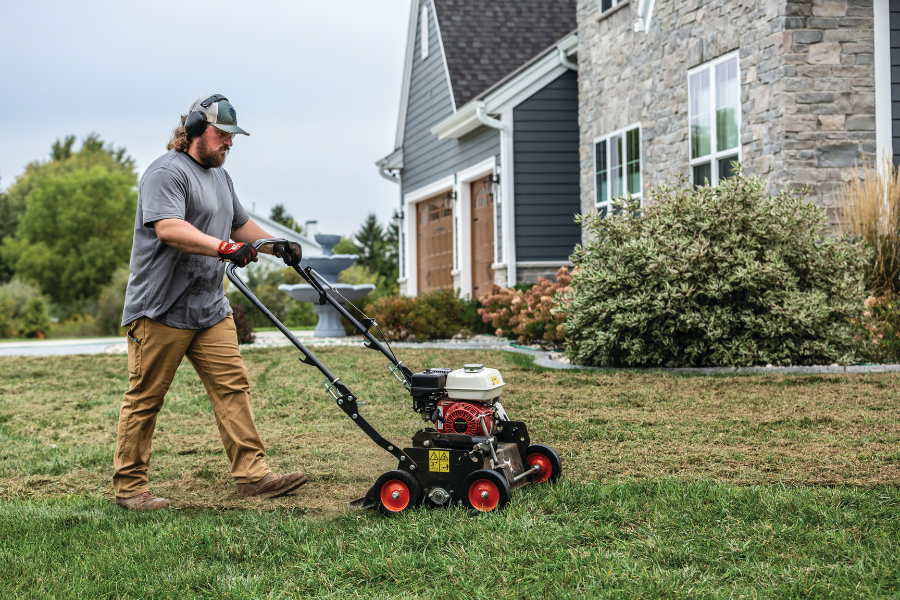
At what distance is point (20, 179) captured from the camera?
177 feet

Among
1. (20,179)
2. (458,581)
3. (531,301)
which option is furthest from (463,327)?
(20,179)

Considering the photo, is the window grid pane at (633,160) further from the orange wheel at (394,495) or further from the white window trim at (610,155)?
the orange wheel at (394,495)

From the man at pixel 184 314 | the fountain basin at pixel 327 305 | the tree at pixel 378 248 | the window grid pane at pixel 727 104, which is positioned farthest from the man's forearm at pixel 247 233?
the tree at pixel 378 248

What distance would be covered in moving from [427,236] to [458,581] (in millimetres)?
17191

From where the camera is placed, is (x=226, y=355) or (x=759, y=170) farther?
(x=759, y=170)

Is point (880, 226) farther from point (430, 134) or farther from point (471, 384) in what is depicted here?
point (430, 134)

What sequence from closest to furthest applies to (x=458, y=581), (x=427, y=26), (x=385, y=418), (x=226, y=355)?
(x=458, y=581), (x=226, y=355), (x=385, y=418), (x=427, y=26)

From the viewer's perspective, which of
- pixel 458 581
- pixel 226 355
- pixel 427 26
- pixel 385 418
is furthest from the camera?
pixel 427 26

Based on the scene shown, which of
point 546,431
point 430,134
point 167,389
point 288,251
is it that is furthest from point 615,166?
point 167,389

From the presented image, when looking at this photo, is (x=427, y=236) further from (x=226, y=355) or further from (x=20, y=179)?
(x=20, y=179)

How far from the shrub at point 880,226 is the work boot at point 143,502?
7.72 metres

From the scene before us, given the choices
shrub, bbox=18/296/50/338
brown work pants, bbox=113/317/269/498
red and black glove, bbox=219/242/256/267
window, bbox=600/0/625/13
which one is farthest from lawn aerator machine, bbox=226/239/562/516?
shrub, bbox=18/296/50/338

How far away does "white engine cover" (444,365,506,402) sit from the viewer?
3932 millimetres

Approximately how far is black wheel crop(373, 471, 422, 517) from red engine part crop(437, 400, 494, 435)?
299 mm
